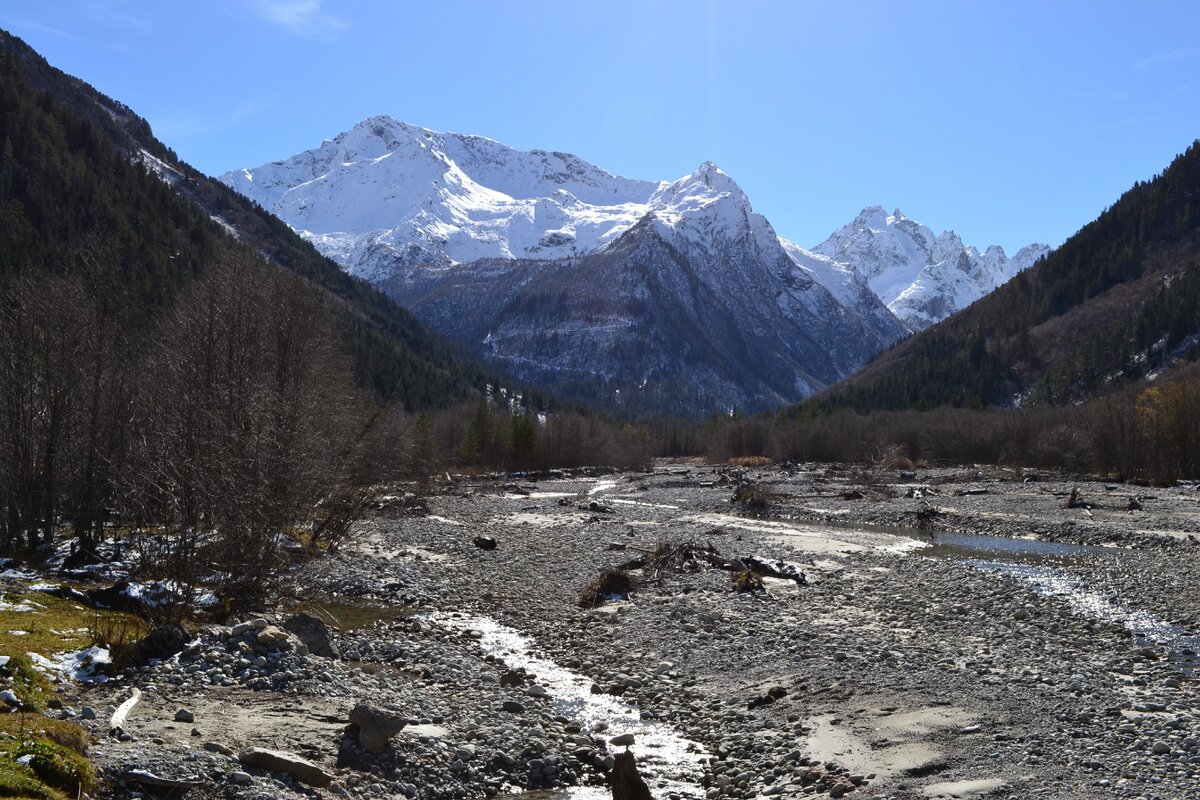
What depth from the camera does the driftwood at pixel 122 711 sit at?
11.2 metres

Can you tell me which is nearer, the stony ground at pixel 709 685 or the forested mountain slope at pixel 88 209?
the stony ground at pixel 709 685

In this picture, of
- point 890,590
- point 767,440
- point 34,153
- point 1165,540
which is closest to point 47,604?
point 890,590

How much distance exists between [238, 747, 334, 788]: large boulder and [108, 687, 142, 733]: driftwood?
5.67ft

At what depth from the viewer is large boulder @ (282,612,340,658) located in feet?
58.6

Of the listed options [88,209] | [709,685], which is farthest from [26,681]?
[88,209]

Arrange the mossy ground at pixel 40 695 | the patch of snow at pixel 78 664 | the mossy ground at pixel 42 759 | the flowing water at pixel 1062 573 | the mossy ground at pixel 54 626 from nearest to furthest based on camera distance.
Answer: the mossy ground at pixel 42 759 → the mossy ground at pixel 40 695 → the patch of snow at pixel 78 664 → the mossy ground at pixel 54 626 → the flowing water at pixel 1062 573

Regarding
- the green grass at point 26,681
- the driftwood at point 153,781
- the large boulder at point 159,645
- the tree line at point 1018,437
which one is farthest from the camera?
the tree line at point 1018,437

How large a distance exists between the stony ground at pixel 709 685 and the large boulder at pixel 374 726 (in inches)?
Result: 8.5

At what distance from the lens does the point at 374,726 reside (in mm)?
12508

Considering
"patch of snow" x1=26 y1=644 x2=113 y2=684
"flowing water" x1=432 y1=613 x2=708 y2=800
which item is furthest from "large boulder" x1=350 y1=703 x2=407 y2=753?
"patch of snow" x1=26 y1=644 x2=113 y2=684

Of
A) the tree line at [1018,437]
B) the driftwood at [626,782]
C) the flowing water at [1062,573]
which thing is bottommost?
the flowing water at [1062,573]

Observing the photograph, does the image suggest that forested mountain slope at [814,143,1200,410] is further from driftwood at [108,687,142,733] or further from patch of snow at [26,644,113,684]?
driftwood at [108,687,142,733]

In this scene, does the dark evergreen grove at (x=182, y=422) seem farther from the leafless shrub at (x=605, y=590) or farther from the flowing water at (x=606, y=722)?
the leafless shrub at (x=605, y=590)

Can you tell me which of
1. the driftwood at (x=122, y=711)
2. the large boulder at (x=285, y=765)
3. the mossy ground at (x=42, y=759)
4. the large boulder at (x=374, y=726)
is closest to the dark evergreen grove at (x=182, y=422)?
the driftwood at (x=122, y=711)
